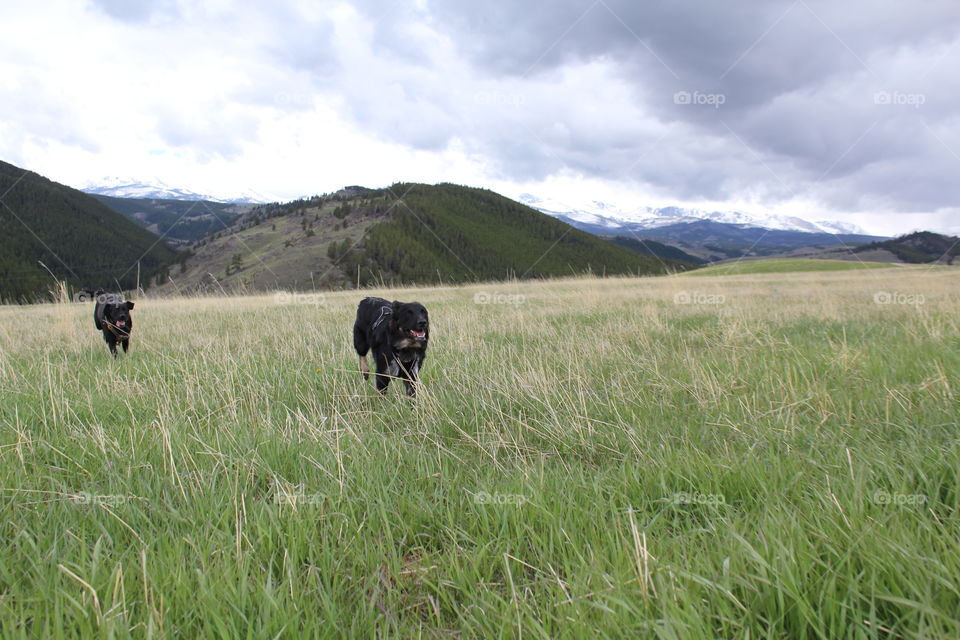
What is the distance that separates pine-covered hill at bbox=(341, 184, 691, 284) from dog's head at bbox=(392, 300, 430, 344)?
92.6m

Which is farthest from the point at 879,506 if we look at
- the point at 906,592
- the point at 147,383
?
the point at 147,383

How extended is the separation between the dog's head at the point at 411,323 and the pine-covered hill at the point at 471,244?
92647 millimetres

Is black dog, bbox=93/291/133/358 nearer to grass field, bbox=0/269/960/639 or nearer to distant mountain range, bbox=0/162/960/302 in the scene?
grass field, bbox=0/269/960/639

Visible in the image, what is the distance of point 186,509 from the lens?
2.18m

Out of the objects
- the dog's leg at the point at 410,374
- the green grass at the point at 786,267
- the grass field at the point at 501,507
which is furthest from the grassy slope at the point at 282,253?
the grass field at the point at 501,507

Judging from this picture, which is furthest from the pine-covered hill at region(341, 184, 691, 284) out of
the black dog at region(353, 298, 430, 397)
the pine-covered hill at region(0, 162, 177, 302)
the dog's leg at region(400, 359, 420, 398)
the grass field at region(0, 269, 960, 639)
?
the grass field at region(0, 269, 960, 639)

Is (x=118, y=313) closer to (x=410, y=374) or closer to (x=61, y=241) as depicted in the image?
(x=410, y=374)

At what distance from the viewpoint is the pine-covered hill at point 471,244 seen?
108812 millimetres

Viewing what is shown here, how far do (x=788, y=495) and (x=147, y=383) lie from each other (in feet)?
18.8

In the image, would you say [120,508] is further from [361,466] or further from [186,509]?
[361,466]

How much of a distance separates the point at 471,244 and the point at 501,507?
14042cm

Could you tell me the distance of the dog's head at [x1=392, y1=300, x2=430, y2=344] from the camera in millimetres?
5043

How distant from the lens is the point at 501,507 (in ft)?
6.86

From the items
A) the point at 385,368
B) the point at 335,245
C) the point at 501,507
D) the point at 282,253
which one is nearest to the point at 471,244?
the point at 335,245
